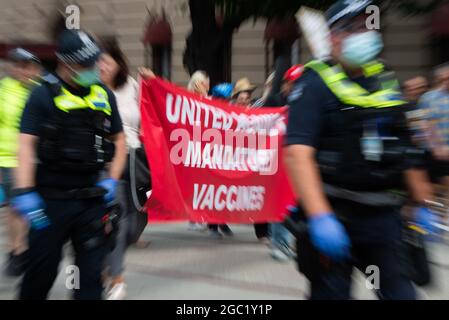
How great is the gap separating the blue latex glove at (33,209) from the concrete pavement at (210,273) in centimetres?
153

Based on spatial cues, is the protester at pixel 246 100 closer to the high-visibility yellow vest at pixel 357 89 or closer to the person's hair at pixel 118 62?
the person's hair at pixel 118 62

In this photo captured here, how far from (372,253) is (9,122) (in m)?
3.17

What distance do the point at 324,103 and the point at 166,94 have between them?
135 inches

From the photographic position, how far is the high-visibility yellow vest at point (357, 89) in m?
2.56

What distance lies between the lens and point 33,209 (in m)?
3.00

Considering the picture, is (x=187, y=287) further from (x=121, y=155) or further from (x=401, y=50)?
(x=401, y=50)

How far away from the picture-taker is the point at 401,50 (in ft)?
48.8

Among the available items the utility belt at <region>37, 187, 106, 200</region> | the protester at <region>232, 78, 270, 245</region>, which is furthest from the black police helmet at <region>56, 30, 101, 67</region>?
the protester at <region>232, 78, 270, 245</region>

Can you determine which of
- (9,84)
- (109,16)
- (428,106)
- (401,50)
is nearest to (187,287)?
(9,84)

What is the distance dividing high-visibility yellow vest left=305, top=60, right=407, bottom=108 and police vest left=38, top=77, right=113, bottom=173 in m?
1.11

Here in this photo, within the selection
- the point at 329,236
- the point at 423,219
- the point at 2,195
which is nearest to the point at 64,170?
the point at 329,236

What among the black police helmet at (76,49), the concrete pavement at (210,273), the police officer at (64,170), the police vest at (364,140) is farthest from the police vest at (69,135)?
the concrete pavement at (210,273)

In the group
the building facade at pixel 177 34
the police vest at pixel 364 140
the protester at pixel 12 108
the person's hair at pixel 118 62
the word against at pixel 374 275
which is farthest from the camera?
the building facade at pixel 177 34
